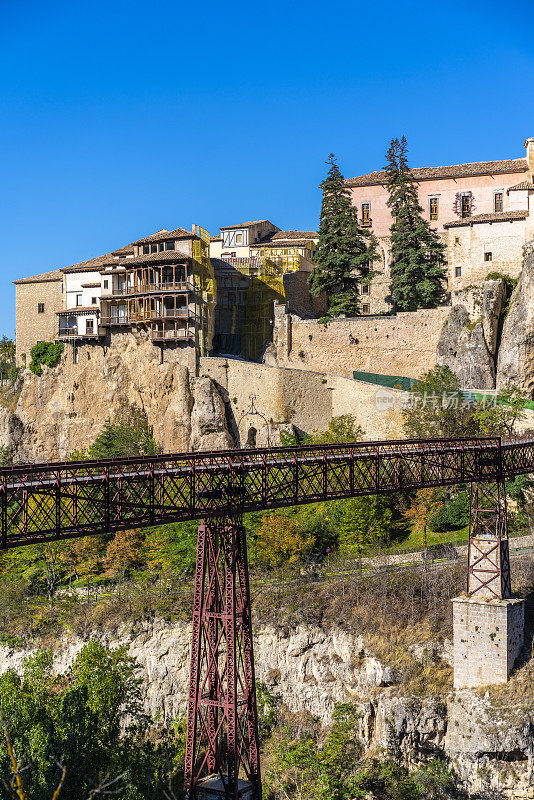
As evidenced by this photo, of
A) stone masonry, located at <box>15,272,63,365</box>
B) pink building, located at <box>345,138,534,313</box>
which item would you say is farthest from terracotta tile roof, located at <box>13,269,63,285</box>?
pink building, located at <box>345,138,534,313</box>

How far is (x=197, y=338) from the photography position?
60844mm

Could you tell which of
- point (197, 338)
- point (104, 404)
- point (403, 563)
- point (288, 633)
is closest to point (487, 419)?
point (403, 563)

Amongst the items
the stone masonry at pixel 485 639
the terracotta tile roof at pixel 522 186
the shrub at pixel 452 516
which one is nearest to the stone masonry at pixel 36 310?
the terracotta tile roof at pixel 522 186

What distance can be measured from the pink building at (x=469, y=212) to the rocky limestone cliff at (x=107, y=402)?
695 inches

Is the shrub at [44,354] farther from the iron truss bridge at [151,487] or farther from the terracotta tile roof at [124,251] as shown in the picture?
the iron truss bridge at [151,487]

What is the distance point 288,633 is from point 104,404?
90.1ft

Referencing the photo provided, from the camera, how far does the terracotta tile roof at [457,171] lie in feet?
228

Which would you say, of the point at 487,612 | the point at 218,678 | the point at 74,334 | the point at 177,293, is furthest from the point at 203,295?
the point at 218,678

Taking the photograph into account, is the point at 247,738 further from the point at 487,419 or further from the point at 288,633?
the point at 487,419

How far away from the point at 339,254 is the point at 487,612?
35254 millimetres

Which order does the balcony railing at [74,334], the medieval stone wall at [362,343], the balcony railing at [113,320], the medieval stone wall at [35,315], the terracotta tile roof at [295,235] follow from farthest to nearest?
1. the terracotta tile roof at [295,235]
2. the medieval stone wall at [35,315]
3. the balcony railing at [74,334]
4. the balcony railing at [113,320]
5. the medieval stone wall at [362,343]

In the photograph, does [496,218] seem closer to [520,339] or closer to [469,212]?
[469,212]

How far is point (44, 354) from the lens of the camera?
6750cm

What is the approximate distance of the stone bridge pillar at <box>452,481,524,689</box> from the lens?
34562 mm
